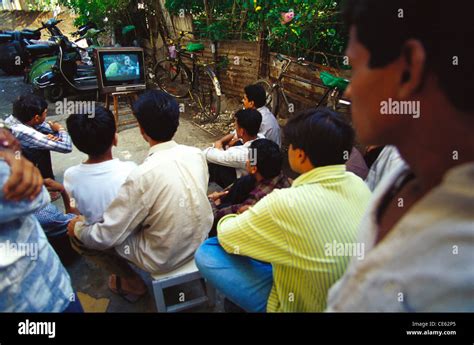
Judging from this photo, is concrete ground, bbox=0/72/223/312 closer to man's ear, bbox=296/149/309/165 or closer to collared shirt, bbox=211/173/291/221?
collared shirt, bbox=211/173/291/221

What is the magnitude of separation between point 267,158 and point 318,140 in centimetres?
72

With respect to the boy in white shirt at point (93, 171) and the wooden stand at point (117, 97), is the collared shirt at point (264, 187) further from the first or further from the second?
the wooden stand at point (117, 97)

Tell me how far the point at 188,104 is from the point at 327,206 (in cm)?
585

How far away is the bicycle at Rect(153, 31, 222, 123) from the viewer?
5.93 m

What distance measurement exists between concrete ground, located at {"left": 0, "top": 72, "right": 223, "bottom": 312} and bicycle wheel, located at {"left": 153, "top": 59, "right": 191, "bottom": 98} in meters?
1.19

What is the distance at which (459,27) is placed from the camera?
1.94ft

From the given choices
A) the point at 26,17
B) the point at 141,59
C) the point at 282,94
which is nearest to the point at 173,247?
the point at 282,94

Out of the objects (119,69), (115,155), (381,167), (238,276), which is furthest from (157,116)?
(119,69)

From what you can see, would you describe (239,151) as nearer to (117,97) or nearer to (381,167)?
(381,167)

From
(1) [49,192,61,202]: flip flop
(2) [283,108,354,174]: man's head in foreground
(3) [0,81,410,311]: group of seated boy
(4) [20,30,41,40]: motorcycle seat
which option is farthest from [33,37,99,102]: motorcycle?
(2) [283,108,354,174]: man's head in foreground

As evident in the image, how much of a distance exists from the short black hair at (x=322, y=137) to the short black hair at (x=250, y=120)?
1396mm

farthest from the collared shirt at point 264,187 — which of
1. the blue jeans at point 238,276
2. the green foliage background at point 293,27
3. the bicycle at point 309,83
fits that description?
the green foliage background at point 293,27

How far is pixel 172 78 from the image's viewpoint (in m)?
7.15

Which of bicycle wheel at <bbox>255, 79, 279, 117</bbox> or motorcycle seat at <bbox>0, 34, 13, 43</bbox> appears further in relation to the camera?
motorcycle seat at <bbox>0, 34, 13, 43</bbox>
